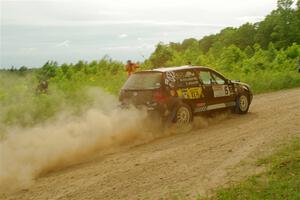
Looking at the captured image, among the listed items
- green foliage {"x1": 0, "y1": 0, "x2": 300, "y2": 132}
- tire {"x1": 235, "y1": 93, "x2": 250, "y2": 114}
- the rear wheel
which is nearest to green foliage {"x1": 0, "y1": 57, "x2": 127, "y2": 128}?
green foliage {"x1": 0, "y1": 0, "x2": 300, "y2": 132}

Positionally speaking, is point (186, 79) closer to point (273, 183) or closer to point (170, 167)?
point (170, 167)

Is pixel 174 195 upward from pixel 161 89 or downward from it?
downward

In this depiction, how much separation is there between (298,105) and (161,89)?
5.18 meters

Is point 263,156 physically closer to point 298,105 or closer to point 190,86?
point 190,86

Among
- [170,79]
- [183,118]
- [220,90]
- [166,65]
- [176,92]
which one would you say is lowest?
[183,118]

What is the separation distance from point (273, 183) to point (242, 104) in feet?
23.9

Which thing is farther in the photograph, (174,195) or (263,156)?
(263,156)

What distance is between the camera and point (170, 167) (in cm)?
801

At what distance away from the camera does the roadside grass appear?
19.9 feet

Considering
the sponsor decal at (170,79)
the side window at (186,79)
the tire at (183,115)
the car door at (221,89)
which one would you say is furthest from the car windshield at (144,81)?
the car door at (221,89)

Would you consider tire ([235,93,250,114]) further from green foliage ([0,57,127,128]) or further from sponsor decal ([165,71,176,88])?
green foliage ([0,57,127,128])

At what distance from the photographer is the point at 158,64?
36.5 meters

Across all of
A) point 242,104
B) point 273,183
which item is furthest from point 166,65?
point 273,183

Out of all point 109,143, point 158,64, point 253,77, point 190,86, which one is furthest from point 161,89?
point 158,64
